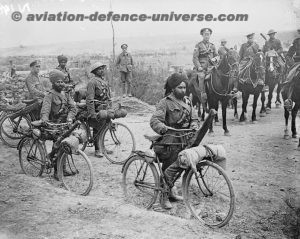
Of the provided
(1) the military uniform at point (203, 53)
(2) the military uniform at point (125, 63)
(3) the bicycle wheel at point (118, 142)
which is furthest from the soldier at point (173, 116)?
(2) the military uniform at point (125, 63)

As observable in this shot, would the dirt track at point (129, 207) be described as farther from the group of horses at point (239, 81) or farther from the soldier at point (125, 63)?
the soldier at point (125, 63)

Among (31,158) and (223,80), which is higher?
(223,80)

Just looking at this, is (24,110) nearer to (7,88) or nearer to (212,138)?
(7,88)

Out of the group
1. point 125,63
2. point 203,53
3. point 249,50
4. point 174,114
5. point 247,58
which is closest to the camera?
point 174,114

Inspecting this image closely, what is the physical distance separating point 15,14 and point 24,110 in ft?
6.06

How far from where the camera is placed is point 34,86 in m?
8.05

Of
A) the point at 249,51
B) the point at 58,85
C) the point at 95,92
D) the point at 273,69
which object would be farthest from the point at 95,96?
the point at 273,69

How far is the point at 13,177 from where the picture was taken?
5633mm

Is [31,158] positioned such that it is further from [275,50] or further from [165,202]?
[275,50]

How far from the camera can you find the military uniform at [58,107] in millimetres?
6051

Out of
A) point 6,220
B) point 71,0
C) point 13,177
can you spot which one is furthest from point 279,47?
point 6,220

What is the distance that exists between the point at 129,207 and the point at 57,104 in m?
2.41

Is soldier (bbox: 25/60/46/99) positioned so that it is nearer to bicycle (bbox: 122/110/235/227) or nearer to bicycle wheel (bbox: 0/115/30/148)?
bicycle wheel (bbox: 0/115/30/148)

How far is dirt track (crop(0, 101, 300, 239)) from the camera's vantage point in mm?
3918
